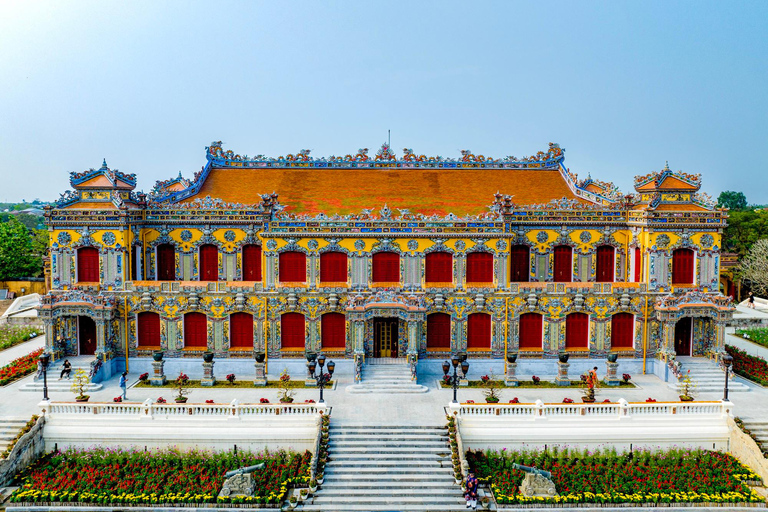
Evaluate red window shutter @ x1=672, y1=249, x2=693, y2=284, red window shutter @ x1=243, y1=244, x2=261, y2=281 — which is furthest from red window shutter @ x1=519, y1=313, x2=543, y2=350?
red window shutter @ x1=243, y1=244, x2=261, y2=281

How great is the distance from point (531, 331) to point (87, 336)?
24.8m

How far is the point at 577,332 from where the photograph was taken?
34.1m

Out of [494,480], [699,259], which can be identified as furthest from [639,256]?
[494,480]

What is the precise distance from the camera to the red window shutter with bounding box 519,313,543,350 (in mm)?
33906

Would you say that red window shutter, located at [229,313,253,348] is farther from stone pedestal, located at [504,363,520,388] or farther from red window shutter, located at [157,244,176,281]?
stone pedestal, located at [504,363,520,388]

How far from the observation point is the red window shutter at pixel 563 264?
36.5 meters

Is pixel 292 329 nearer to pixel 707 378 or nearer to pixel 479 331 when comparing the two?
pixel 479 331

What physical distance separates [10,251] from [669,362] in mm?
59053

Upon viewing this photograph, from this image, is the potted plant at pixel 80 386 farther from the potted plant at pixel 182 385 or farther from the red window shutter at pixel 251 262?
the red window shutter at pixel 251 262

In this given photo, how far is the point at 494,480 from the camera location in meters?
23.8

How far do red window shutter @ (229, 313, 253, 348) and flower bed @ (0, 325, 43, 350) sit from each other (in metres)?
18.6

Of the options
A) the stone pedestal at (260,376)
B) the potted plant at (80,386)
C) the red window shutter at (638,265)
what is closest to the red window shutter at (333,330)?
the stone pedestal at (260,376)

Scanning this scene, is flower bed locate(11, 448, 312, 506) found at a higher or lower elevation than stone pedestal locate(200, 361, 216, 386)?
lower

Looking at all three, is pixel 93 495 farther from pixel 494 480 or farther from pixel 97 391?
pixel 494 480
